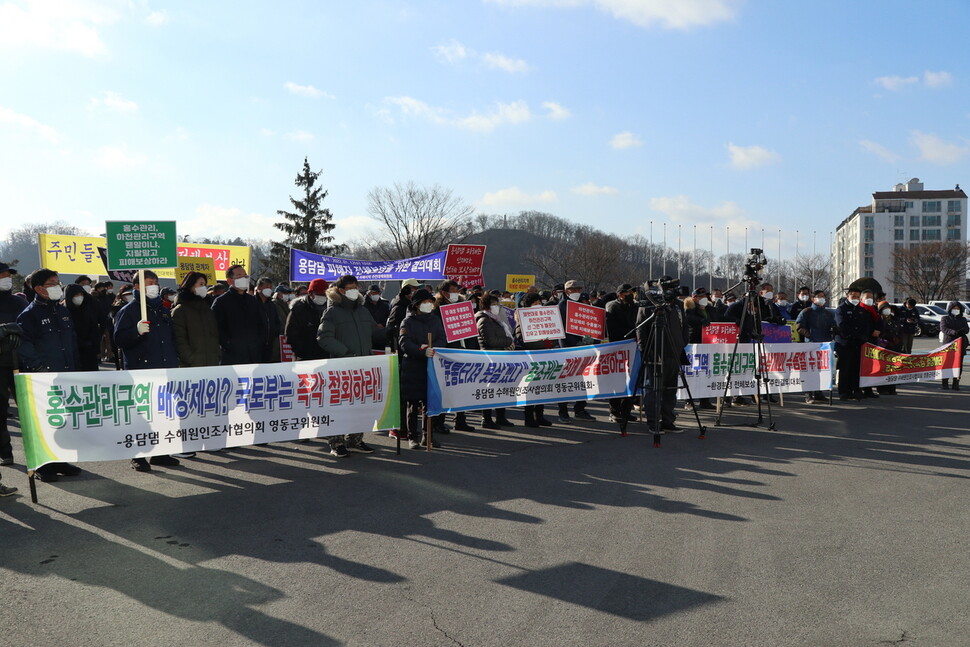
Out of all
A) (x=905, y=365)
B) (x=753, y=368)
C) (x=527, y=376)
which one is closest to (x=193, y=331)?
(x=527, y=376)

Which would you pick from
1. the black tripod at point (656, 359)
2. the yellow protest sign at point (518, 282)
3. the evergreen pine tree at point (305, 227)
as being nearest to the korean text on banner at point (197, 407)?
the black tripod at point (656, 359)

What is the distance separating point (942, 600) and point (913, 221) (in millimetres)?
158686

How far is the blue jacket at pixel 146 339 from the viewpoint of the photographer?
28.6ft

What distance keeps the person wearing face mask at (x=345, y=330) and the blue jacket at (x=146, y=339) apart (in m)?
1.77

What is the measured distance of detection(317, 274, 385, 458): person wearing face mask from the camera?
9.23 metres

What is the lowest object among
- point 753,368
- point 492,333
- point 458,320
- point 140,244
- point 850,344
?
point 753,368

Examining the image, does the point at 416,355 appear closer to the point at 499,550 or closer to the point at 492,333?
the point at 492,333

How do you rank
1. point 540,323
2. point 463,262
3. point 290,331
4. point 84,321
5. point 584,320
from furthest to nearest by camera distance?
point 463,262 < point 584,320 < point 540,323 < point 84,321 < point 290,331

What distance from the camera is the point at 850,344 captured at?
14750mm

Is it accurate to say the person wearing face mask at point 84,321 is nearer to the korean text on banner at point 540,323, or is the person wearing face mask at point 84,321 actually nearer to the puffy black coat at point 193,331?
the puffy black coat at point 193,331

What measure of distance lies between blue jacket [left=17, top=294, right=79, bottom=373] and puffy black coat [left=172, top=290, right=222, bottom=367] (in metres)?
1.16

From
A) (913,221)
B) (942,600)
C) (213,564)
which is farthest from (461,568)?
(913,221)

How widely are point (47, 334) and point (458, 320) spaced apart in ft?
16.5

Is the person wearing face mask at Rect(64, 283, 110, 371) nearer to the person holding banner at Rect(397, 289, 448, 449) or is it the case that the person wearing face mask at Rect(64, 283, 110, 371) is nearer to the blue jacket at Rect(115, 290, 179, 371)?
the blue jacket at Rect(115, 290, 179, 371)
